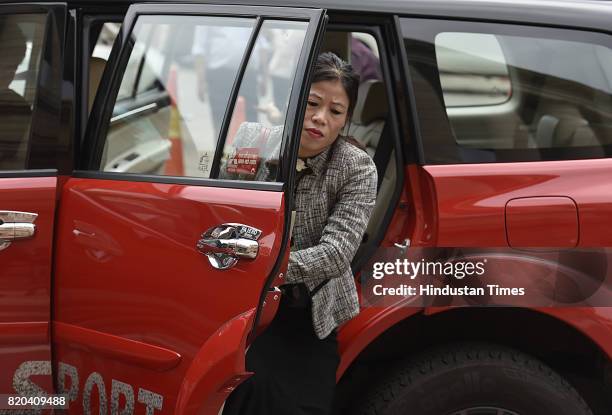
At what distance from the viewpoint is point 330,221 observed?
2.43 metres

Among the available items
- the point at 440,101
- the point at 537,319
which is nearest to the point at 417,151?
the point at 440,101

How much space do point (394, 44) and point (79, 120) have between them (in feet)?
3.00

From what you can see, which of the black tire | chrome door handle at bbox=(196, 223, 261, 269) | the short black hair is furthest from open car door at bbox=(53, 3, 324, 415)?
the black tire

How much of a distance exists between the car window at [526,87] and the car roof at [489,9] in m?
0.03

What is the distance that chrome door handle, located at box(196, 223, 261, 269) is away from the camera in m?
2.18

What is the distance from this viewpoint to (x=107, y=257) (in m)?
2.29

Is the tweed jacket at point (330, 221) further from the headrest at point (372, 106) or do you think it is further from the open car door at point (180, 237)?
the headrest at point (372, 106)

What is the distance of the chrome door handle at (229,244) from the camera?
218 cm

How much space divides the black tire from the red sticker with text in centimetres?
80

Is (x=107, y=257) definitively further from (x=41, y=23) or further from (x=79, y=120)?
(x=41, y=23)

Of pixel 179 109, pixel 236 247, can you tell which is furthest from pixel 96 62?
pixel 236 247

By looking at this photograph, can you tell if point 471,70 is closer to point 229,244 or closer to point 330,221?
point 330,221

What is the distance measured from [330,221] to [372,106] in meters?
0.78

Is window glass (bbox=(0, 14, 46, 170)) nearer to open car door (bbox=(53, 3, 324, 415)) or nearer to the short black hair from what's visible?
open car door (bbox=(53, 3, 324, 415))
